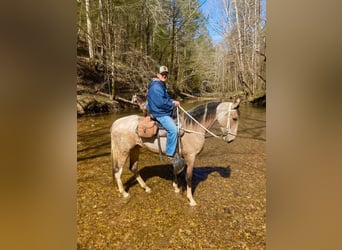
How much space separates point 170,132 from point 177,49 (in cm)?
50

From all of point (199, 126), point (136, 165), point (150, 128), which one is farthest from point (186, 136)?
point (136, 165)

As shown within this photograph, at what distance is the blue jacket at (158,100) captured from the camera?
1481 mm

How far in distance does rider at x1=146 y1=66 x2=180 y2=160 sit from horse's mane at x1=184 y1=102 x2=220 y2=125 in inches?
4.0

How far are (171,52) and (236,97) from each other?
1.58ft

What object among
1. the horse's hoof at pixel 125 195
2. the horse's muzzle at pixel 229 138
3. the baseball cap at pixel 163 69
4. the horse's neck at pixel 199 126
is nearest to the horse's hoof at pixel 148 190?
the horse's hoof at pixel 125 195

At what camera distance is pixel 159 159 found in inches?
62.7

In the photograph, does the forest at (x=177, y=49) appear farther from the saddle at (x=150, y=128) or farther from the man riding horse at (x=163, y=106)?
the saddle at (x=150, y=128)

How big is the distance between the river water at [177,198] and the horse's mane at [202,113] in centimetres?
5

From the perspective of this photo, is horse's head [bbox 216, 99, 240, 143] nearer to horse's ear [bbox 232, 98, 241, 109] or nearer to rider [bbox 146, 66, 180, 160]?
horse's ear [bbox 232, 98, 241, 109]

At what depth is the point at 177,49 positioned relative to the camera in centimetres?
153

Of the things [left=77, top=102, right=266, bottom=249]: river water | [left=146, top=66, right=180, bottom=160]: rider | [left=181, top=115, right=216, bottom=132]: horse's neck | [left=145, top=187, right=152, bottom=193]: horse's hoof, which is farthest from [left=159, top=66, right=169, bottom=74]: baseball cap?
[left=145, top=187, right=152, bottom=193]: horse's hoof

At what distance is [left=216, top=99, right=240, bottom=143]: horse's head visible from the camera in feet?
5.10

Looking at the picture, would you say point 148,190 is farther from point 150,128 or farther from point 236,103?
point 236,103
